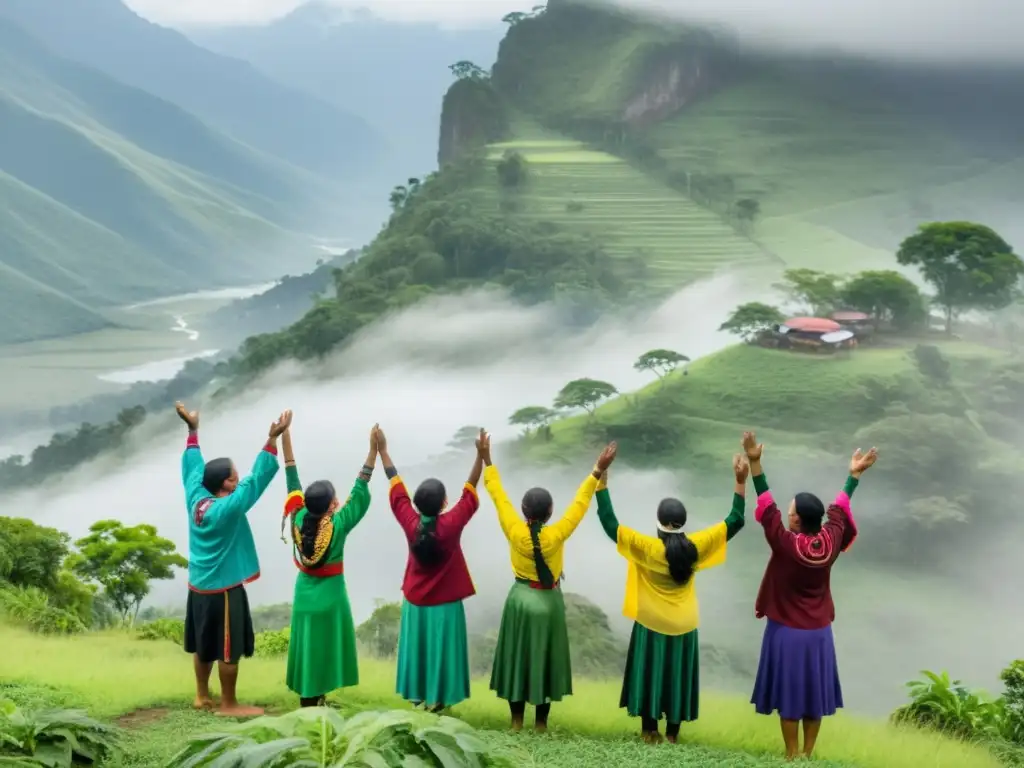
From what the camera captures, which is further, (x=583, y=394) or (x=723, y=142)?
(x=723, y=142)

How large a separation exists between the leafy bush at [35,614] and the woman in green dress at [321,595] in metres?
4.60

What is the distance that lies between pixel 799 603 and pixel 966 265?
24.2 m

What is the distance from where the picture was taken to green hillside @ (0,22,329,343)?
32.2 metres

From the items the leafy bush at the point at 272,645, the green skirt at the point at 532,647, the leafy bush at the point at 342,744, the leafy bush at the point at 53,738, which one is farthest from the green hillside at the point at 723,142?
the leafy bush at the point at 342,744

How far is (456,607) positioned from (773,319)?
2304 centimetres

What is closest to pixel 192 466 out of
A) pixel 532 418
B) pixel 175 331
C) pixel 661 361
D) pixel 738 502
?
pixel 738 502

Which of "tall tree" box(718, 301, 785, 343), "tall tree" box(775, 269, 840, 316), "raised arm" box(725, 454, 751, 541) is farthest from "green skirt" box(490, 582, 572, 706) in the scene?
"tall tree" box(775, 269, 840, 316)

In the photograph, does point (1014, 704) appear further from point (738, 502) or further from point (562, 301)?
point (562, 301)

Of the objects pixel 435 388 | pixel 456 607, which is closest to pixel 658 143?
pixel 435 388

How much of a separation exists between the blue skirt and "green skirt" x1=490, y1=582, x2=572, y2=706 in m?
0.93

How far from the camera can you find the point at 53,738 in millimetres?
4164

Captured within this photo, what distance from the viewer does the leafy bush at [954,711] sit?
652 centimetres

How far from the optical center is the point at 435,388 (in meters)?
28.6

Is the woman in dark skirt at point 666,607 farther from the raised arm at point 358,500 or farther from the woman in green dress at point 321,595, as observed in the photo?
the woman in green dress at point 321,595
